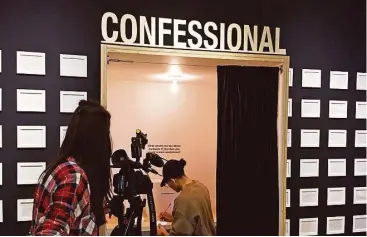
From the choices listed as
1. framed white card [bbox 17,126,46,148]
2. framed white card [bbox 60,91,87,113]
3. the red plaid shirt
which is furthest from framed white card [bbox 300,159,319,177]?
the red plaid shirt

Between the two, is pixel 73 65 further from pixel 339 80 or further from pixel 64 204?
pixel 339 80

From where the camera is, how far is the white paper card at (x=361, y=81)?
9.83 ft

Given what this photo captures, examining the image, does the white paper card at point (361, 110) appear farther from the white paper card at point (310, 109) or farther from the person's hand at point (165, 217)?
the person's hand at point (165, 217)

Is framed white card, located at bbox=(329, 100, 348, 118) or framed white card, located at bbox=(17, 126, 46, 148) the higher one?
framed white card, located at bbox=(329, 100, 348, 118)

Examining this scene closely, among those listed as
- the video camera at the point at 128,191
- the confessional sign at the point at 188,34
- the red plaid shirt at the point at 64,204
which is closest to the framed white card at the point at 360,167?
the confessional sign at the point at 188,34

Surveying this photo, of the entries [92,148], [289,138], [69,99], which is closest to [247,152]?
[289,138]

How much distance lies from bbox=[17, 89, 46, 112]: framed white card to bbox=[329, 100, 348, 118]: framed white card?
1.87 m

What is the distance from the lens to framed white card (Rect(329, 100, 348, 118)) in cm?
294

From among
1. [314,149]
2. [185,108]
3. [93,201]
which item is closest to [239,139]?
[314,149]

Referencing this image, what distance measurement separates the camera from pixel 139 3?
8.43 ft

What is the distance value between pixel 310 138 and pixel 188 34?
3.54 feet

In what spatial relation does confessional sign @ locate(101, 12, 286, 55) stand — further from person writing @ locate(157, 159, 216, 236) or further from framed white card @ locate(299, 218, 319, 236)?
framed white card @ locate(299, 218, 319, 236)

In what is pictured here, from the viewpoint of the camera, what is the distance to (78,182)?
1.37 metres

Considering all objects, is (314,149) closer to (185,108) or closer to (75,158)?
(75,158)
